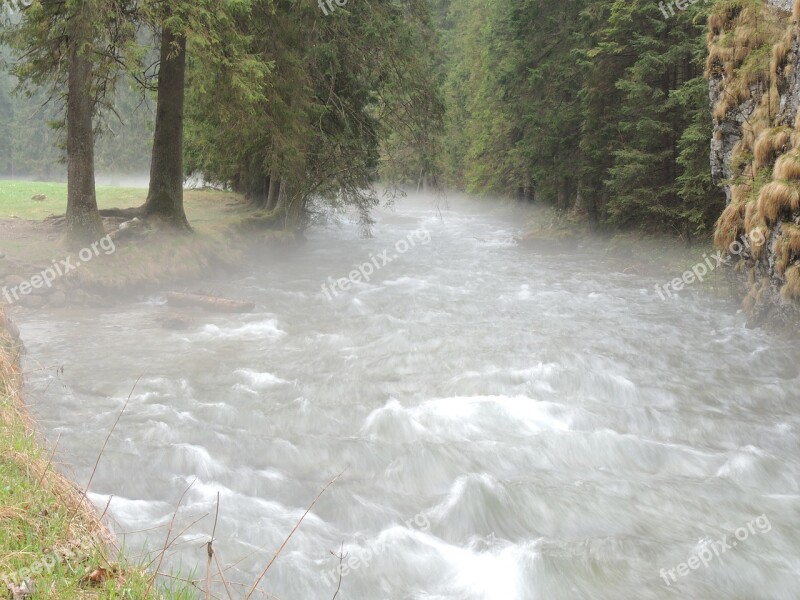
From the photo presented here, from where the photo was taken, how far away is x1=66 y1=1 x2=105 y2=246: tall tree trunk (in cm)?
1463

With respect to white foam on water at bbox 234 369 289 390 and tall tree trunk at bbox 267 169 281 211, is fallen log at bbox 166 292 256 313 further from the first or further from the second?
tall tree trunk at bbox 267 169 281 211

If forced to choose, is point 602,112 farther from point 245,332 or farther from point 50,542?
point 50,542

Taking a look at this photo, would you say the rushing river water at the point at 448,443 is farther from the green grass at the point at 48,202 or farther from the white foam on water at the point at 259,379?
the green grass at the point at 48,202

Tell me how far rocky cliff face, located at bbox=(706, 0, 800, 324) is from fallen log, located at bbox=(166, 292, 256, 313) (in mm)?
9825

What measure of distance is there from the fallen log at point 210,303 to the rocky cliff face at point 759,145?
387 inches

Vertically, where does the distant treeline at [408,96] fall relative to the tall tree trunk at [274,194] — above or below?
above

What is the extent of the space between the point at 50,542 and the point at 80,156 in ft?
43.0

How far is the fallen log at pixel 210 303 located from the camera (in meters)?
14.5

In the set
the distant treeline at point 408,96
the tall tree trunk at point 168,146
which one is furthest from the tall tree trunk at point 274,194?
the tall tree trunk at point 168,146

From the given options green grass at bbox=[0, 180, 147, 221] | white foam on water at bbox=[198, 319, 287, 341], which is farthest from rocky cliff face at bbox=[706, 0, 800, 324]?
green grass at bbox=[0, 180, 147, 221]

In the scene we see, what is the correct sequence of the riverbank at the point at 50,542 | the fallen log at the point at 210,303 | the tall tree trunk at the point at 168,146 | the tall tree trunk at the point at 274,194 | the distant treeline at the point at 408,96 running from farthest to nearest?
the tall tree trunk at the point at 274,194 → the tall tree trunk at the point at 168,146 → the distant treeline at the point at 408,96 → the fallen log at the point at 210,303 → the riverbank at the point at 50,542

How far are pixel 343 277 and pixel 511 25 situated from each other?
14528mm

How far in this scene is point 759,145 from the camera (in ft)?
40.2

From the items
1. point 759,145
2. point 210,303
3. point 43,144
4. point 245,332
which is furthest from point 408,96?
point 43,144
